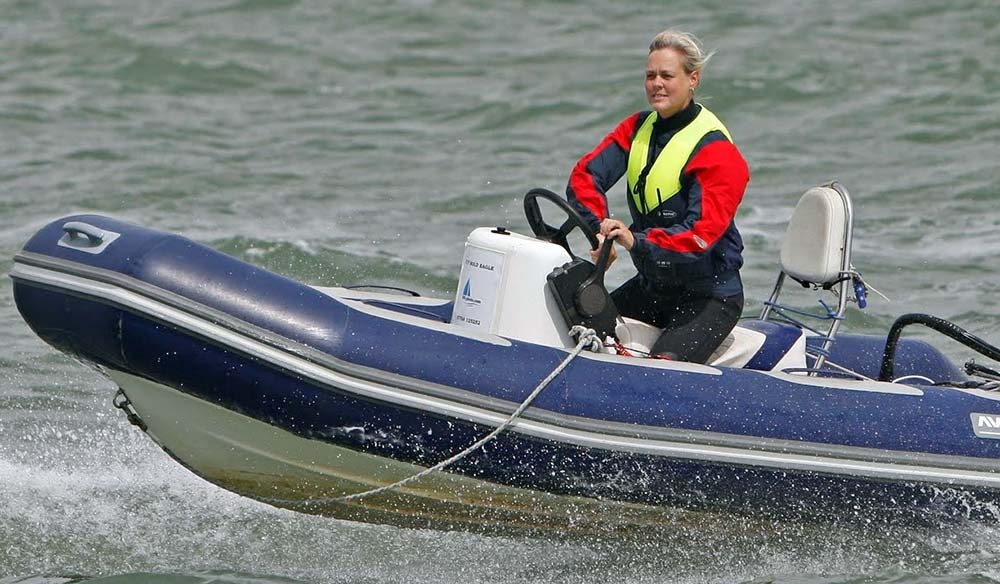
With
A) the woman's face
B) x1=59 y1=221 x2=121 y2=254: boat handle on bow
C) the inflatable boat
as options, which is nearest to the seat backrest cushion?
the inflatable boat

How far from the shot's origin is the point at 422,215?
9891mm

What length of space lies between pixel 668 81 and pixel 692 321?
0.81 m

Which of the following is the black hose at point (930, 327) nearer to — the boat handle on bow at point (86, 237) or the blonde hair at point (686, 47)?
the blonde hair at point (686, 47)

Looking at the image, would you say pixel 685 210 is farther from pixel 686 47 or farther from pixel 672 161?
pixel 686 47

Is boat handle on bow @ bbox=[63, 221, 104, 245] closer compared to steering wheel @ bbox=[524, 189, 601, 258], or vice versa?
boat handle on bow @ bbox=[63, 221, 104, 245]

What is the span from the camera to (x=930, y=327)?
5.39 m

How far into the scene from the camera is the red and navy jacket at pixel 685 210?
4.79 m

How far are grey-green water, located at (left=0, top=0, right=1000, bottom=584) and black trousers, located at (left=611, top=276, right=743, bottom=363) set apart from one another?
57 cm

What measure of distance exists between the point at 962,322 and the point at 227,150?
20.2 ft

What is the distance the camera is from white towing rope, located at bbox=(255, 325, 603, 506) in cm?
456

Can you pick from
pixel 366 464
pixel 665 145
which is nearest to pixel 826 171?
pixel 665 145

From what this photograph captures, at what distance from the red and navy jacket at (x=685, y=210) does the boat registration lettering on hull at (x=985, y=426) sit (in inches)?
35.1

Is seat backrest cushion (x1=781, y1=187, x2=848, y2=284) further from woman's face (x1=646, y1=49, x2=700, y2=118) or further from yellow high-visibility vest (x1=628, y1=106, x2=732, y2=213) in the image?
woman's face (x1=646, y1=49, x2=700, y2=118)

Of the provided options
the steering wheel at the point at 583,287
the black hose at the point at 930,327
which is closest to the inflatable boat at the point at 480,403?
the steering wheel at the point at 583,287
